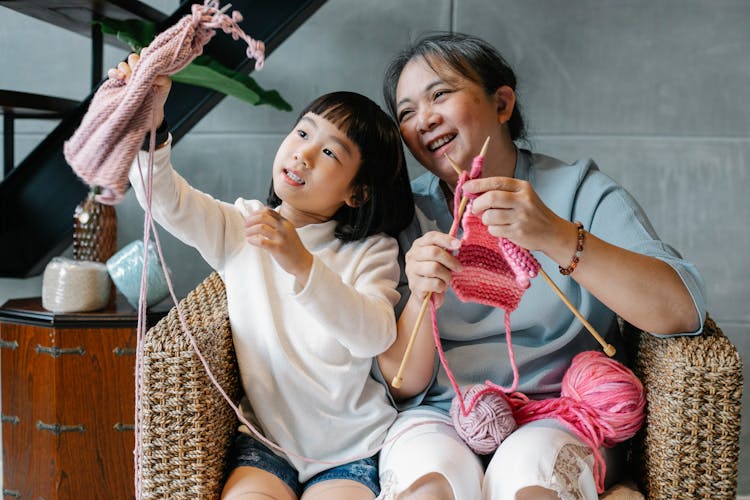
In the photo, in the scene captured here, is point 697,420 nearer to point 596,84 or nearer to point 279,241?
point 279,241

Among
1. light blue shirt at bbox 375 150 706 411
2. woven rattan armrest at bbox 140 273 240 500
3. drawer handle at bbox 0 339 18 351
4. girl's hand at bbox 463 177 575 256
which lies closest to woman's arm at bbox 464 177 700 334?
girl's hand at bbox 463 177 575 256

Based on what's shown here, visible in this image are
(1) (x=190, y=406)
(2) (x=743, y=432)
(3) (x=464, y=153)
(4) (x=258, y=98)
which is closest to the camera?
(1) (x=190, y=406)

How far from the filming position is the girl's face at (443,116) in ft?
4.38

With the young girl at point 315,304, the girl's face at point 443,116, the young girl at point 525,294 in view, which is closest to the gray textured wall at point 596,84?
the young girl at point 525,294

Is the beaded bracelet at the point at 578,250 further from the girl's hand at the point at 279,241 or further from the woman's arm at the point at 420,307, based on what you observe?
the girl's hand at the point at 279,241

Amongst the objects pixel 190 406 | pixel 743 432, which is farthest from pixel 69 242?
pixel 743 432

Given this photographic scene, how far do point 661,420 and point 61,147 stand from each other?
1513 millimetres

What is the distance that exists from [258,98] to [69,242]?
0.65 metres

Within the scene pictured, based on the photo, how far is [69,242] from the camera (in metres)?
1.97

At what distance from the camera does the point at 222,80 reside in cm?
165

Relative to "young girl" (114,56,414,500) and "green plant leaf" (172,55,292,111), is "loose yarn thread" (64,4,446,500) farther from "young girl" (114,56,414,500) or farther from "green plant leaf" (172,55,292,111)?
"green plant leaf" (172,55,292,111)

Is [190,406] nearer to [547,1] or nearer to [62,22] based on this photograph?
[62,22]

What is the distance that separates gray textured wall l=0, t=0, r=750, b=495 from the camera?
2.02 metres

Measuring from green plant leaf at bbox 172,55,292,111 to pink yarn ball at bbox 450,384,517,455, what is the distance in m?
0.88
